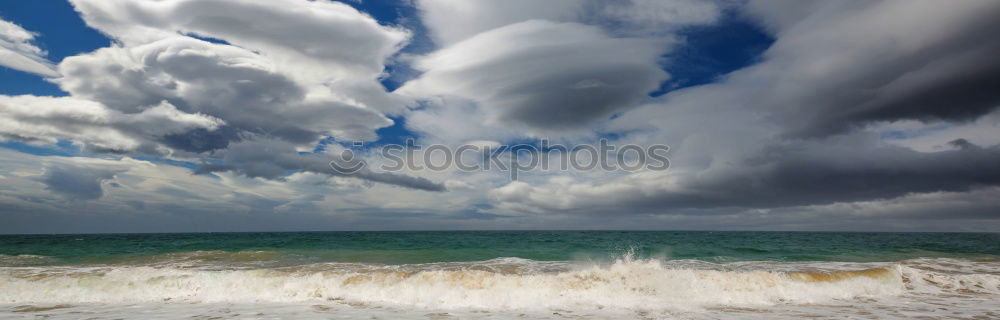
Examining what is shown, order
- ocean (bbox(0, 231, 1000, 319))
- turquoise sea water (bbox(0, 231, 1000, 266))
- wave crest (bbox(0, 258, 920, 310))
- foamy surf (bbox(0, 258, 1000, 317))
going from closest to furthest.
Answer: ocean (bbox(0, 231, 1000, 319)), foamy surf (bbox(0, 258, 1000, 317)), wave crest (bbox(0, 258, 920, 310)), turquoise sea water (bbox(0, 231, 1000, 266))

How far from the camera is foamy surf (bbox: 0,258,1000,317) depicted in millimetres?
10984

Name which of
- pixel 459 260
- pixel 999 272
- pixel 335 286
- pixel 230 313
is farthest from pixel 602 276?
pixel 999 272

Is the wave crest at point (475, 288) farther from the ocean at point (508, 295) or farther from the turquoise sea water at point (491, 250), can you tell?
the turquoise sea water at point (491, 250)

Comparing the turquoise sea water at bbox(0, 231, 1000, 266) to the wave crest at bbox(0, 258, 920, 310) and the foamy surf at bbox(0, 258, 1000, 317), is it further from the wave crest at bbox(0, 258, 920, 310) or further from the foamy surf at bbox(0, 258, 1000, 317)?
the foamy surf at bbox(0, 258, 1000, 317)

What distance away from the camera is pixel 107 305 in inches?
433

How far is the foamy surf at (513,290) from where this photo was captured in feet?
36.0

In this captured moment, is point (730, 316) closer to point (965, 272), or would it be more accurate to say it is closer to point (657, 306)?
point (657, 306)

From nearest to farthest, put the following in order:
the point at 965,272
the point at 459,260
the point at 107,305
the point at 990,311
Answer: the point at 990,311
the point at 107,305
the point at 965,272
the point at 459,260

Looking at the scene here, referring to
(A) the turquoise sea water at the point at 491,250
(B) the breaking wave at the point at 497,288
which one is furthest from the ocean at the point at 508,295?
(A) the turquoise sea water at the point at 491,250

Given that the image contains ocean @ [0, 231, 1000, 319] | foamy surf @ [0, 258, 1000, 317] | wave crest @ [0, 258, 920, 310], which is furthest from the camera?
wave crest @ [0, 258, 920, 310]

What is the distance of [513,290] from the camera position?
39.2 feet

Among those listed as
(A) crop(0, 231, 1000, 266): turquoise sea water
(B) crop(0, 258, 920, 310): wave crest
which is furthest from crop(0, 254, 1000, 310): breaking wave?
(A) crop(0, 231, 1000, 266): turquoise sea water

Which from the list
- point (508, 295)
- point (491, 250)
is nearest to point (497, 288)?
point (508, 295)

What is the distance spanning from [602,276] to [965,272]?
1637 centimetres
